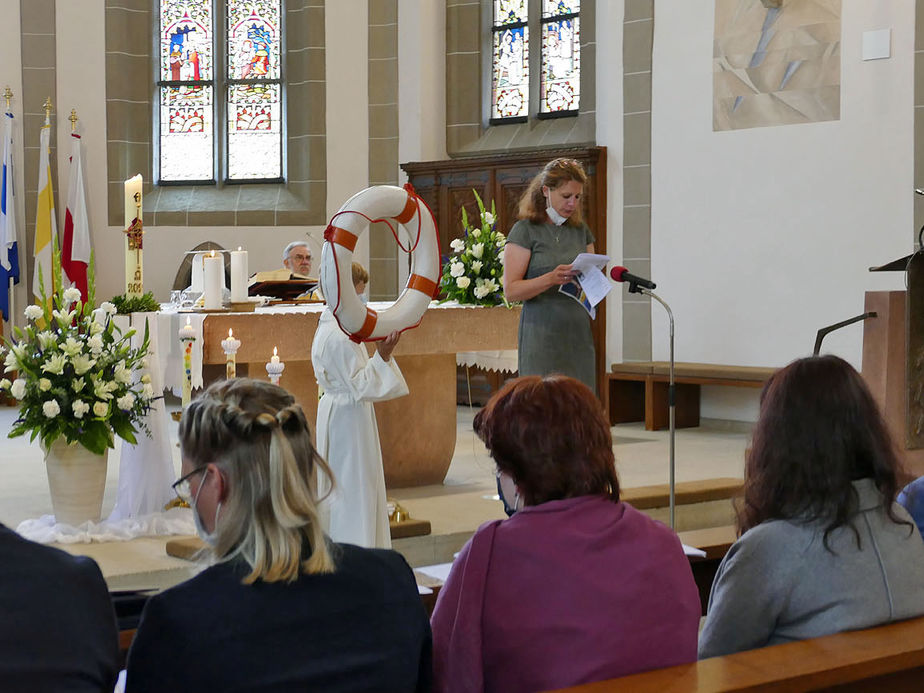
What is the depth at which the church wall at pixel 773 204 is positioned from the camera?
8242 mm

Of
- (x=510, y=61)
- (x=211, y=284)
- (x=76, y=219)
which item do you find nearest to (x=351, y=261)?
(x=211, y=284)

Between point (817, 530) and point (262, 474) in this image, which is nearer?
point (262, 474)

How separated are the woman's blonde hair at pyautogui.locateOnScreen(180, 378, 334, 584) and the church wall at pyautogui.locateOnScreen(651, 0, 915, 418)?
23.0 ft

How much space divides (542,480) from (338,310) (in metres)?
2.76

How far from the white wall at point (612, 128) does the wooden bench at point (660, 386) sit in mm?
451

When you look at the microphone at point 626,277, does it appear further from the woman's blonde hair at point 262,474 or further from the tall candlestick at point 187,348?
the woman's blonde hair at point 262,474

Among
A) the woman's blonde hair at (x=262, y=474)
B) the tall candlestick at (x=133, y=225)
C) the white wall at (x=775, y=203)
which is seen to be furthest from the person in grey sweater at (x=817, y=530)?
the white wall at (x=775, y=203)

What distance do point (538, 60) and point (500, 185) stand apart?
1.24m

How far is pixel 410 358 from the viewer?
676 cm

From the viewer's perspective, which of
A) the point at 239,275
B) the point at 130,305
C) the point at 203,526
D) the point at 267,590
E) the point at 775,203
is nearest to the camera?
the point at 267,590

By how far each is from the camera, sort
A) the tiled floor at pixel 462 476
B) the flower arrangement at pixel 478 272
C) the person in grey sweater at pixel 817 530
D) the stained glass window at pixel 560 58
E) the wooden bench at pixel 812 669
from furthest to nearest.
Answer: the stained glass window at pixel 560 58
the flower arrangement at pixel 478 272
the tiled floor at pixel 462 476
the person in grey sweater at pixel 817 530
the wooden bench at pixel 812 669

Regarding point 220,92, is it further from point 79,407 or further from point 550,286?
point 550,286

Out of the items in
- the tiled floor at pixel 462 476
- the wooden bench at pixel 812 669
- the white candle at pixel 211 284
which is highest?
the white candle at pixel 211 284

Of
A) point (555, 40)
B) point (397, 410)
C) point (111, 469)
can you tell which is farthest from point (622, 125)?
point (111, 469)
